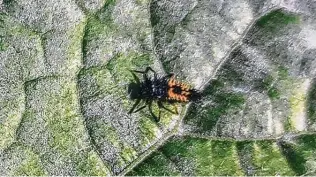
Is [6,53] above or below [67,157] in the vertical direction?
above

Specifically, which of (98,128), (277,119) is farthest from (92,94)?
(277,119)

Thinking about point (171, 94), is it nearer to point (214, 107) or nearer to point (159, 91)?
point (159, 91)

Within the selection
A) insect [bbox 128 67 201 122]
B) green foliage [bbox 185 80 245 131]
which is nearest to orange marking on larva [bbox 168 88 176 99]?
insect [bbox 128 67 201 122]

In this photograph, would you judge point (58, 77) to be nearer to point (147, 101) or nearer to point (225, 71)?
point (147, 101)

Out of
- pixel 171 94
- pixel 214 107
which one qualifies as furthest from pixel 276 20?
pixel 171 94

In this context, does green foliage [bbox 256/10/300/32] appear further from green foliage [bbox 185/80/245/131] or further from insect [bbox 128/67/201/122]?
insect [bbox 128/67/201/122]

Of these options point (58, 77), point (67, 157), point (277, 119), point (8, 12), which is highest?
point (8, 12)

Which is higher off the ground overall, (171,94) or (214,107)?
(171,94)
